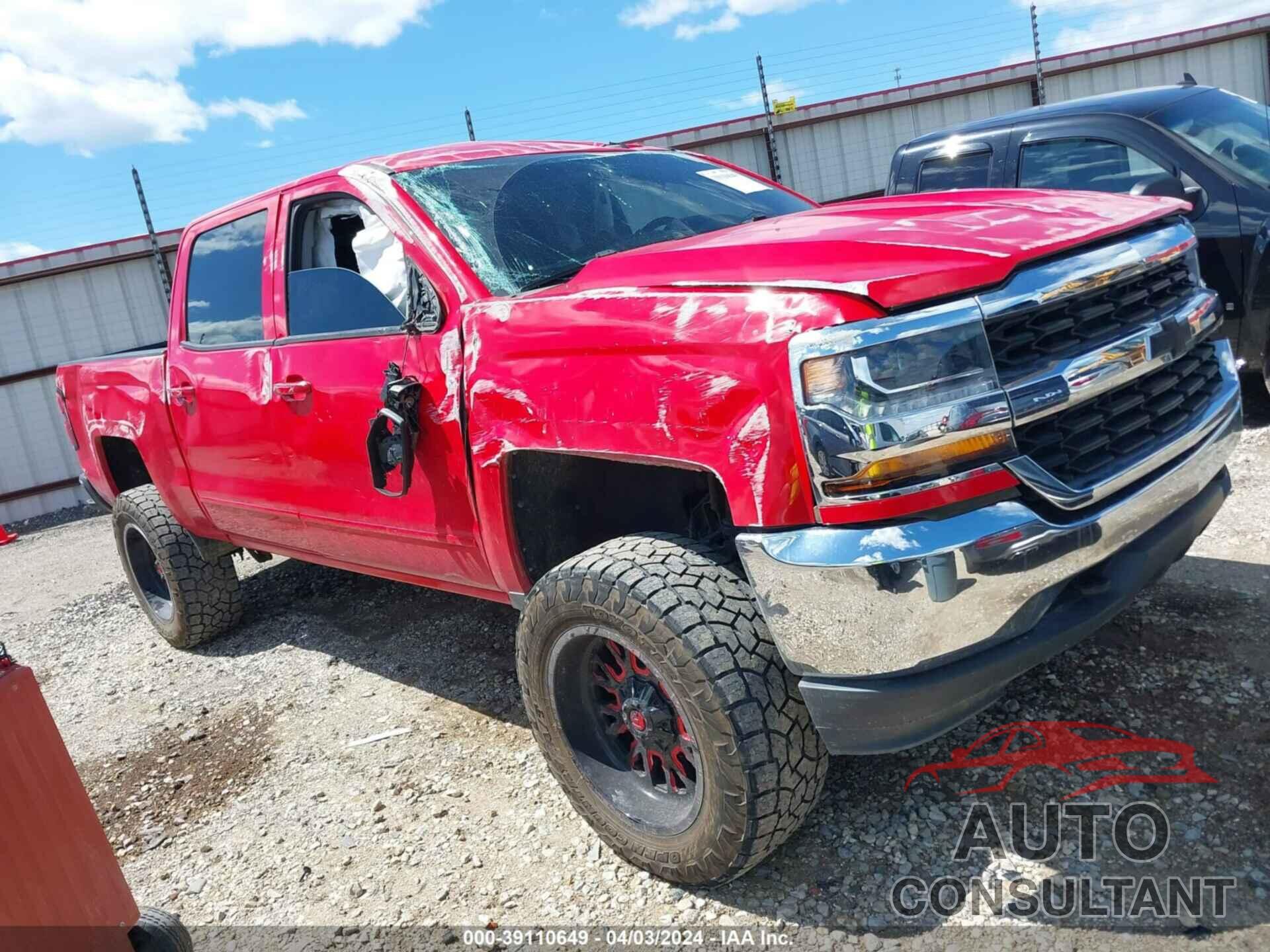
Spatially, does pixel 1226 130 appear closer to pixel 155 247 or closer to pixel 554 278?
pixel 554 278

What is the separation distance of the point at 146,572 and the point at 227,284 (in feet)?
6.85

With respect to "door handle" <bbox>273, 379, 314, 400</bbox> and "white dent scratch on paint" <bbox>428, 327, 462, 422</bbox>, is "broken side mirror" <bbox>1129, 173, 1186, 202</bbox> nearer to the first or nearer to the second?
"white dent scratch on paint" <bbox>428, 327, 462, 422</bbox>

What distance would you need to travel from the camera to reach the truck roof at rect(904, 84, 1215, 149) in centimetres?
529

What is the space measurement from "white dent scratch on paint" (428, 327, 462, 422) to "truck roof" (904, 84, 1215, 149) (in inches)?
177

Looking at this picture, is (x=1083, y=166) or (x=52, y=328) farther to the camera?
(x=52, y=328)

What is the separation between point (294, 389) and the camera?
3236 mm

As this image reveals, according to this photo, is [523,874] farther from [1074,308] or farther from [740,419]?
[1074,308]

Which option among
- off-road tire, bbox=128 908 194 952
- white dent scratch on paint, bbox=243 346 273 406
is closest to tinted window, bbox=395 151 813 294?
white dent scratch on paint, bbox=243 346 273 406

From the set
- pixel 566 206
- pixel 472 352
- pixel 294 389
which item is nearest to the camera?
pixel 472 352

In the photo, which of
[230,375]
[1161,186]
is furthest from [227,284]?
[1161,186]

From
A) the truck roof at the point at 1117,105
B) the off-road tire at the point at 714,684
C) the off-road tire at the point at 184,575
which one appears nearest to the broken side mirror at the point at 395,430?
the off-road tire at the point at 714,684

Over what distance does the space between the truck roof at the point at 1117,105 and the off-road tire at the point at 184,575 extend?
522cm

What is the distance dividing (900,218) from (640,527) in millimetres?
1205

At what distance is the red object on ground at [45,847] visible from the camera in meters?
1.76
